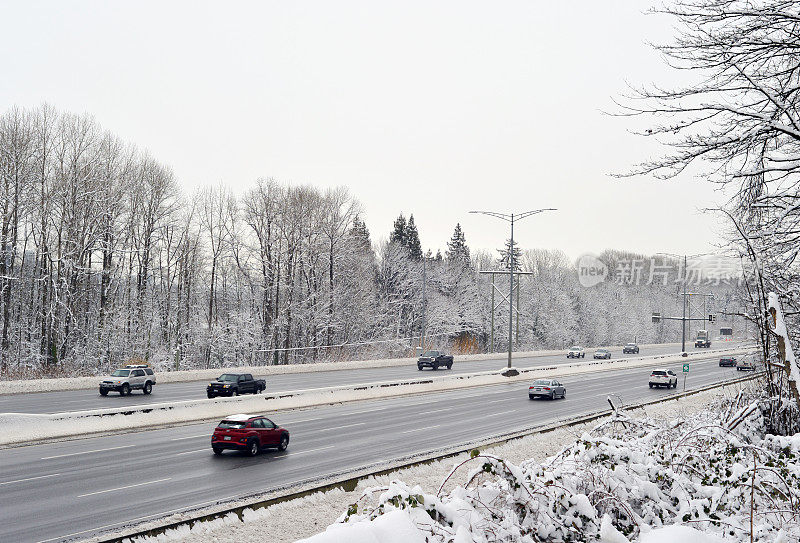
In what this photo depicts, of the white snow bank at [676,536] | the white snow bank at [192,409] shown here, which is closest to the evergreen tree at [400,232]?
the white snow bank at [192,409]

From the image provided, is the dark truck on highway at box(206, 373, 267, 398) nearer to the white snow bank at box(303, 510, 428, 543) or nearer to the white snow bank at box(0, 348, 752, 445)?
the white snow bank at box(0, 348, 752, 445)

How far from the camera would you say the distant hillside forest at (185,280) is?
49.8 m

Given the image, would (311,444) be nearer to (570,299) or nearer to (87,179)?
(87,179)

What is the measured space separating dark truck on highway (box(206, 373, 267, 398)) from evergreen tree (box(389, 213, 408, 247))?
7485cm

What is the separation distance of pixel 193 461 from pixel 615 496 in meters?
15.7

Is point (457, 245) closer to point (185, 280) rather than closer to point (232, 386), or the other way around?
point (185, 280)

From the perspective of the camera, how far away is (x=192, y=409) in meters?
28.8

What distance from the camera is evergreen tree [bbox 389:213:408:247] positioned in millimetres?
111062

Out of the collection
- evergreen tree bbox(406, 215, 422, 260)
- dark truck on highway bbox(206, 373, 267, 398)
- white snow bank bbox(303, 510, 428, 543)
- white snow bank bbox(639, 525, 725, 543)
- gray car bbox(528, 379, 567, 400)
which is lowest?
gray car bbox(528, 379, 567, 400)

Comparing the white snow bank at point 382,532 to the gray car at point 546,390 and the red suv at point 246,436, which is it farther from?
the gray car at point 546,390

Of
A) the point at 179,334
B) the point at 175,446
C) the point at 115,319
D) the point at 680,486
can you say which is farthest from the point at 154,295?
the point at 680,486

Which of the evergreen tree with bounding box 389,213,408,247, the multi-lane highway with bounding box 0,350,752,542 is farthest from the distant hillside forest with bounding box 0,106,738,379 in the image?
the multi-lane highway with bounding box 0,350,752,542

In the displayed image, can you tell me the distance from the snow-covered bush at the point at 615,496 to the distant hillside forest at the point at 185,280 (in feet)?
64.1

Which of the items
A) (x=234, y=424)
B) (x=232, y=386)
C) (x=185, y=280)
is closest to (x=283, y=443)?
(x=234, y=424)
